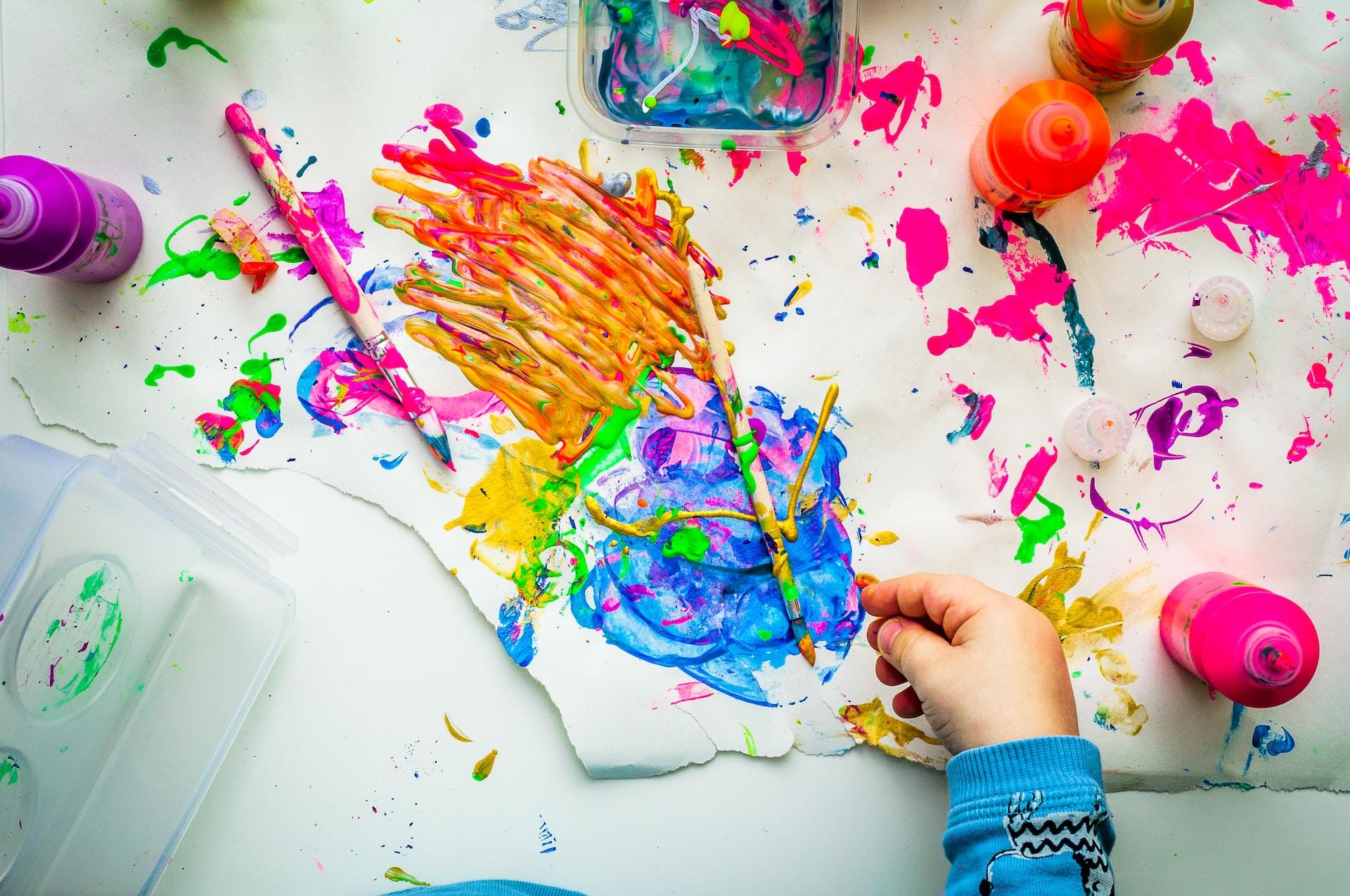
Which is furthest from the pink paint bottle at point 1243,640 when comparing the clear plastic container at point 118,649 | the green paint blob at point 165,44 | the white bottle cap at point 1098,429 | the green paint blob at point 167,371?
the green paint blob at point 165,44

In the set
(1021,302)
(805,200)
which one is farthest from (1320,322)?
(805,200)

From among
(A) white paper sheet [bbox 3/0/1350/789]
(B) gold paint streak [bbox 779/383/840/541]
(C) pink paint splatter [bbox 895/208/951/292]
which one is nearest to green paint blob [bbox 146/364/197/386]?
(A) white paper sheet [bbox 3/0/1350/789]

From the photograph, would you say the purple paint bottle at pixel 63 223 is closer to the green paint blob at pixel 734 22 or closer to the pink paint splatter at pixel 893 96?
the green paint blob at pixel 734 22

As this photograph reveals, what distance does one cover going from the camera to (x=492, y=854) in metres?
0.69

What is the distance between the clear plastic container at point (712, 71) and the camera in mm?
714

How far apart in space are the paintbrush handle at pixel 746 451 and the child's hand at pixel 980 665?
10cm

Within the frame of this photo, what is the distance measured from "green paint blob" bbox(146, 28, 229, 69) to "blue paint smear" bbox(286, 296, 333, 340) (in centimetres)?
25

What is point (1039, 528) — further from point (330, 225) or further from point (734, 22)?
point (330, 225)

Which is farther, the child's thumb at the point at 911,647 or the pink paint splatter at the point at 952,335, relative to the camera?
the pink paint splatter at the point at 952,335

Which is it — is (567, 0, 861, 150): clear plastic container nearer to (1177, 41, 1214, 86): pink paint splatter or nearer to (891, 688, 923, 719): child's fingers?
(1177, 41, 1214, 86): pink paint splatter

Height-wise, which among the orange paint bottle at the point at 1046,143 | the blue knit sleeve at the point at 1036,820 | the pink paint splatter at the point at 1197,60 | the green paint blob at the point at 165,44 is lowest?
the blue knit sleeve at the point at 1036,820

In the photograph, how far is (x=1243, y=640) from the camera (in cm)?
64

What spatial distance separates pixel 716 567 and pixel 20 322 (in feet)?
2.10

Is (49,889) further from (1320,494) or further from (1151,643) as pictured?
(1320,494)
